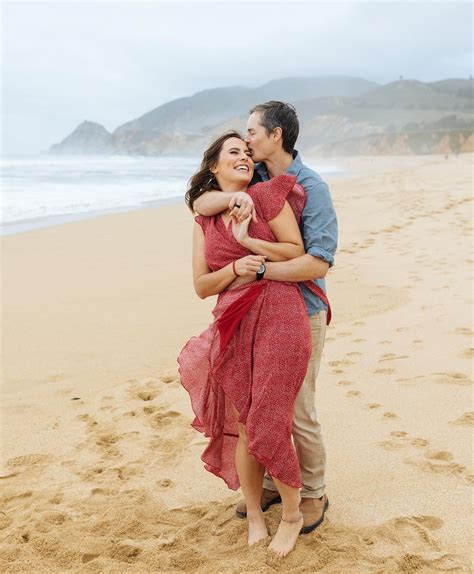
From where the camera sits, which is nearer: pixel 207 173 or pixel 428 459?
pixel 207 173

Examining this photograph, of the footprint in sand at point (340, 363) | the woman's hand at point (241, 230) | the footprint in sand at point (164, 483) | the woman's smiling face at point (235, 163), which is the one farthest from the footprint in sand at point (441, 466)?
the woman's smiling face at point (235, 163)

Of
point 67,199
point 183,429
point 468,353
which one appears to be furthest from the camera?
point 67,199

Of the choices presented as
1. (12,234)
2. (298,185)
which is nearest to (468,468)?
(298,185)

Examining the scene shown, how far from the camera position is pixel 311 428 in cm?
280

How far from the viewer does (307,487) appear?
9.51 feet

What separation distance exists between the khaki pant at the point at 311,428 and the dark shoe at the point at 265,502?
0.78 feet

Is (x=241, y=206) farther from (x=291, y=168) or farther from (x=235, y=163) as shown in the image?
(x=291, y=168)

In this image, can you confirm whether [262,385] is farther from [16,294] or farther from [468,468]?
[16,294]

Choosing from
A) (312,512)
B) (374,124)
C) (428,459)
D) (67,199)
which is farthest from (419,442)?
(374,124)

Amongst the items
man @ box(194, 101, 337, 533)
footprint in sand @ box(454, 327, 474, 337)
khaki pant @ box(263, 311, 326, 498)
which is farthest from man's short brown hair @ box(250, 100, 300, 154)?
footprint in sand @ box(454, 327, 474, 337)

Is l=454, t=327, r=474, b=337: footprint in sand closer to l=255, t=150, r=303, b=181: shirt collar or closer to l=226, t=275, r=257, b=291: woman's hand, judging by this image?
l=255, t=150, r=303, b=181: shirt collar

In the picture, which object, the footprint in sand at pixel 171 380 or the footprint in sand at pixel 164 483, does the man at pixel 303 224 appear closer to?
the footprint in sand at pixel 164 483

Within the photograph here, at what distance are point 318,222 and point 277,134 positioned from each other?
1.31 feet

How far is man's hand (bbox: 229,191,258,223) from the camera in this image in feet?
8.04
